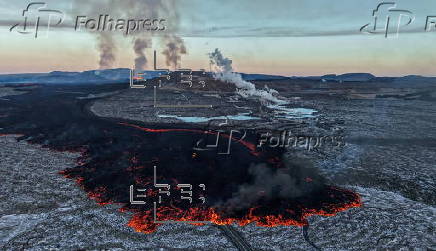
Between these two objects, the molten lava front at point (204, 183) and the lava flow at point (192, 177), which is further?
the lava flow at point (192, 177)

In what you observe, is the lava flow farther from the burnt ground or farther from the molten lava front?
the burnt ground

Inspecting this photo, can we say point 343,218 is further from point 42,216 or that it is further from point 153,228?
point 42,216

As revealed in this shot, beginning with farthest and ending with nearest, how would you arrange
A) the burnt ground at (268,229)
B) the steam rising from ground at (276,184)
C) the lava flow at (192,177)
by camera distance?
the steam rising from ground at (276,184) < the lava flow at (192,177) < the burnt ground at (268,229)

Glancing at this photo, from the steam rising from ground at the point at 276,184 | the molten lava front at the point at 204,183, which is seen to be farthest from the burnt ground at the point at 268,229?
the steam rising from ground at the point at 276,184

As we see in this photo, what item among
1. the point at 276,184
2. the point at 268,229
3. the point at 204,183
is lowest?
the point at 268,229

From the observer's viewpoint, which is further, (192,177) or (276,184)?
(192,177)

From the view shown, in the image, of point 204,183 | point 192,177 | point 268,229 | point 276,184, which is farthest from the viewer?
point 192,177

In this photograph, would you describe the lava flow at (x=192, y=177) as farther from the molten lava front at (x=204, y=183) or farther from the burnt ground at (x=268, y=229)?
the burnt ground at (x=268, y=229)

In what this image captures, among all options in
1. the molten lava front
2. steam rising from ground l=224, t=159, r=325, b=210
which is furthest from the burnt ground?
steam rising from ground l=224, t=159, r=325, b=210

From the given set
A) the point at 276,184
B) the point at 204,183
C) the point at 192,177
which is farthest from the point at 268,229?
the point at 192,177

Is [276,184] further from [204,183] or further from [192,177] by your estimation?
[192,177]

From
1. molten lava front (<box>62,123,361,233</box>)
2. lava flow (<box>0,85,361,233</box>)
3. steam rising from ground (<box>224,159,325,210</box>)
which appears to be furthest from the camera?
steam rising from ground (<box>224,159,325,210</box>)
